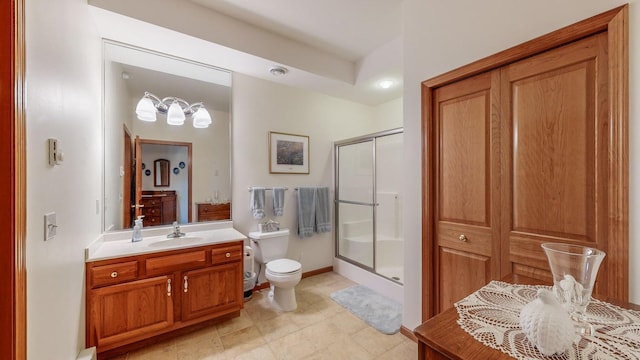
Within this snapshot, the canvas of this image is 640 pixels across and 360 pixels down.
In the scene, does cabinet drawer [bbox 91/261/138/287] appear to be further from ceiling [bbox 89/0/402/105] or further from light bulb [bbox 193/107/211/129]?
ceiling [bbox 89/0/402/105]

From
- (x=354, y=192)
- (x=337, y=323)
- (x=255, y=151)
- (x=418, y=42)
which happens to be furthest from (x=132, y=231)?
(x=418, y=42)

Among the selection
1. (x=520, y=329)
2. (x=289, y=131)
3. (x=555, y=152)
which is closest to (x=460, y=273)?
(x=555, y=152)

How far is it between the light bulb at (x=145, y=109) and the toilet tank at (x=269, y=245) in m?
1.52

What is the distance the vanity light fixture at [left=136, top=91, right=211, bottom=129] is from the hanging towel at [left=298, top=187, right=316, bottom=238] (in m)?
1.35

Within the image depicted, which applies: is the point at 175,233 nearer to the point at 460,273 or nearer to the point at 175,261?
the point at 175,261

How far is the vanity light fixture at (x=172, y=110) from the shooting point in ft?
7.33

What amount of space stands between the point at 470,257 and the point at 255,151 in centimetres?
228

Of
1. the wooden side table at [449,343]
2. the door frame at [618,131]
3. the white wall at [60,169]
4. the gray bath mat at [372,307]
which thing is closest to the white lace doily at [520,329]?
the wooden side table at [449,343]

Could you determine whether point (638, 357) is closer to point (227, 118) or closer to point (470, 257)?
point (470, 257)

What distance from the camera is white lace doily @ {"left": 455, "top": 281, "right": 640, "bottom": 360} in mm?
607

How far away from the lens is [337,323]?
218cm

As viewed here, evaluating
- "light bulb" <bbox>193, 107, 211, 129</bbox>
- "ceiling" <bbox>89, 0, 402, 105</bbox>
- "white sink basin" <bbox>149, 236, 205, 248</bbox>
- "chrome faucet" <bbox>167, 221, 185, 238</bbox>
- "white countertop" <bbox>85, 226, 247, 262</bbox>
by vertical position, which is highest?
"ceiling" <bbox>89, 0, 402, 105</bbox>

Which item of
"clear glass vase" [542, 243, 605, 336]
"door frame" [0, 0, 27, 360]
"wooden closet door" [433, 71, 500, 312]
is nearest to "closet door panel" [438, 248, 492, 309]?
"wooden closet door" [433, 71, 500, 312]

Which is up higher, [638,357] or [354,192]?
[354,192]
